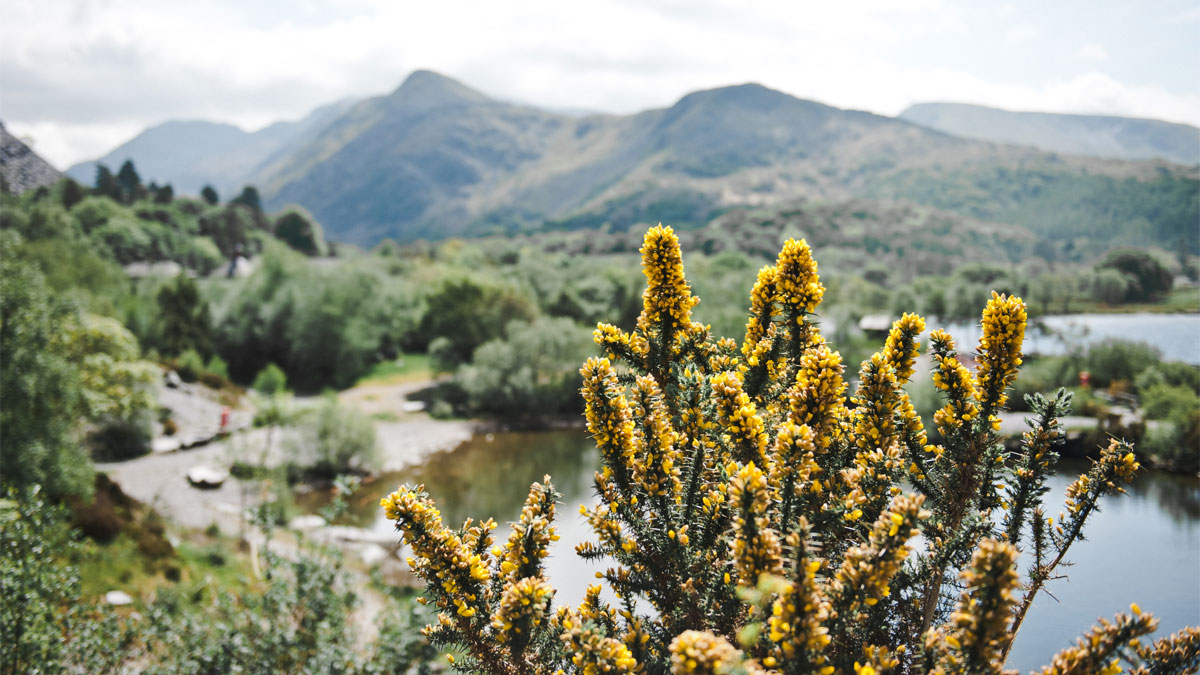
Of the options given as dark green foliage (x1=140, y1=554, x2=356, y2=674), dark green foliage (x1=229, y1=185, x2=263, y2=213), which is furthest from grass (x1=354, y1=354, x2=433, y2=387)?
dark green foliage (x1=229, y1=185, x2=263, y2=213)

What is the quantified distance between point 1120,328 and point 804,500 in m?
52.6

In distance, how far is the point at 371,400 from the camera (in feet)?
150

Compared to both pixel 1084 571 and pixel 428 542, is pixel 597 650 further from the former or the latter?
pixel 1084 571

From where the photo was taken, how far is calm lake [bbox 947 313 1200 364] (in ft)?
119

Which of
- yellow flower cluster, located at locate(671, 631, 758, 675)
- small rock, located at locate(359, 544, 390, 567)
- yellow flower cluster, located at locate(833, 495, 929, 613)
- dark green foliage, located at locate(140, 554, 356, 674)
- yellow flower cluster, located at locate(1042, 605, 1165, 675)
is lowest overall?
small rock, located at locate(359, 544, 390, 567)

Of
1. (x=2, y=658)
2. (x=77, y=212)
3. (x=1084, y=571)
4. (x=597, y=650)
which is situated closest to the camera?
(x=597, y=650)

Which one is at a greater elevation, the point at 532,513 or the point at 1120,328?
the point at 532,513

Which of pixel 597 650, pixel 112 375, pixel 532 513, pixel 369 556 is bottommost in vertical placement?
pixel 369 556

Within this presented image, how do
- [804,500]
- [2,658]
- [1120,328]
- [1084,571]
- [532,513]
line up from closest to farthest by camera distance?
1. [804,500]
2. [532,513]
3. [2,658]
4. [1084,571]
5. [1120,328]

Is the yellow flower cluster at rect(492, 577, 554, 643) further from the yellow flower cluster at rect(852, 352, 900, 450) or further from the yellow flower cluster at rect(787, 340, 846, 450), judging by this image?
the yellow flower cluster at rect(852, 352, 900, 450)

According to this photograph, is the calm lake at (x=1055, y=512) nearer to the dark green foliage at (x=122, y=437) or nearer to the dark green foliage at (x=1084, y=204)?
the dark green foliage at (x=122, y=437)

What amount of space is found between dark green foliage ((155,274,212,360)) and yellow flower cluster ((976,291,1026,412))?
164 feet

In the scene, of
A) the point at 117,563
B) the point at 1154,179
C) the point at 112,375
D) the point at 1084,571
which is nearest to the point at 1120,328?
the point at 1084,571

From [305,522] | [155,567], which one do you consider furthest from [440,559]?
[305,522]
